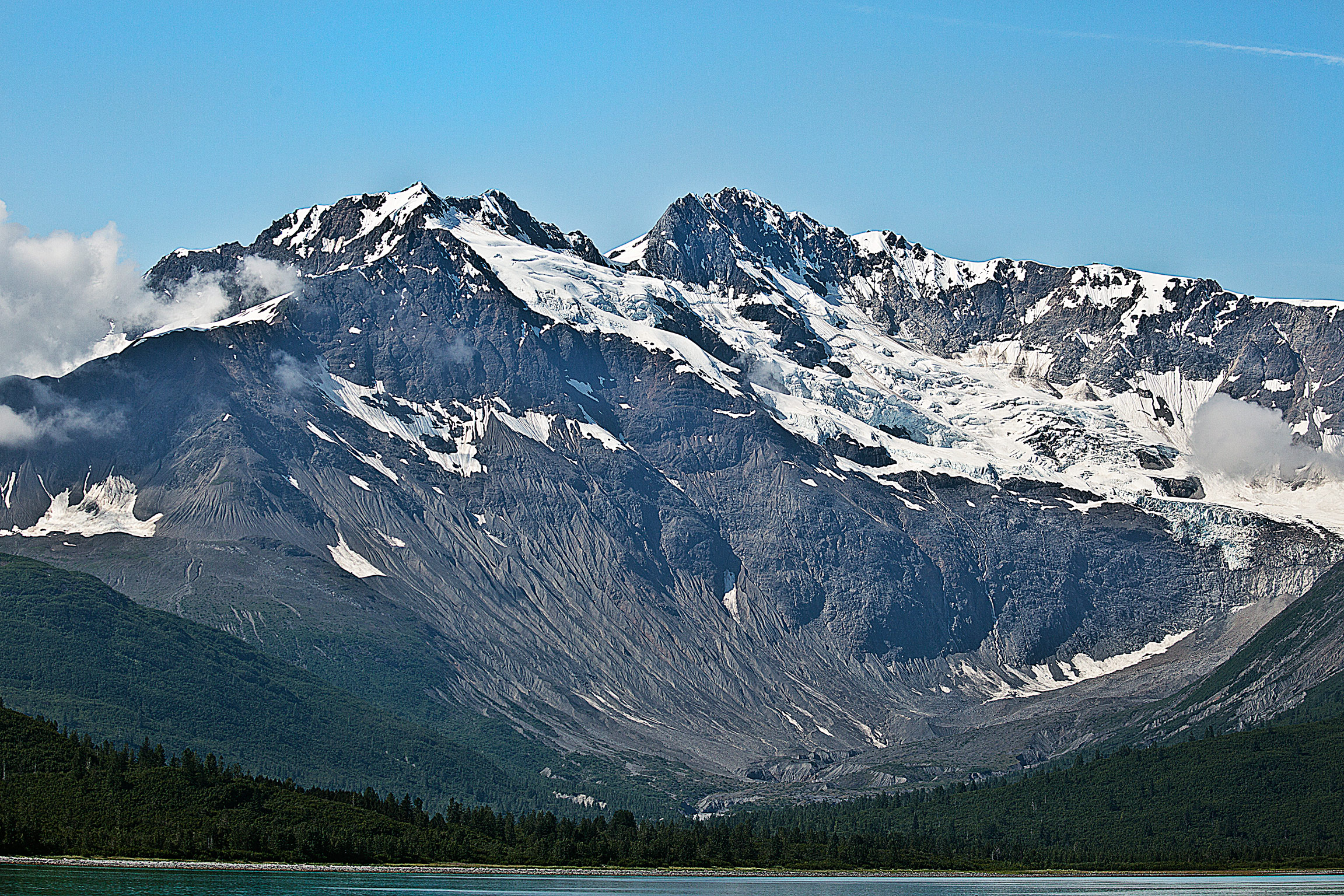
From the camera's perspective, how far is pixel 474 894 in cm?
19788

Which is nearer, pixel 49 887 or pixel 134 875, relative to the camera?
pixel 49 887

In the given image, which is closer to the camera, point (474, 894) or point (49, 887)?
point (49, 887)

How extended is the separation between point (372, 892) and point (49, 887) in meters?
35.6

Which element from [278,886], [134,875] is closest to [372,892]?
[278,886]

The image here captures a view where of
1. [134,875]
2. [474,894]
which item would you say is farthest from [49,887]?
[474,894]

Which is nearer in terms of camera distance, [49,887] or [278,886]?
[49,887]

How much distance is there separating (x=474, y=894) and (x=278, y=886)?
22.8m

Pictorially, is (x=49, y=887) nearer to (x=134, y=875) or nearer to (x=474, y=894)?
(x=134, y=875)

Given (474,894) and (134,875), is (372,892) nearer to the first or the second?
(474,894)

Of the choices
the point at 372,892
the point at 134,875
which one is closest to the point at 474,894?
the point at 372,892

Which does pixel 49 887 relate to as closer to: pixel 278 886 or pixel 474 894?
pixel 278 886

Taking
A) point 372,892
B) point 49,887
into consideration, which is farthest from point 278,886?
point 49,887

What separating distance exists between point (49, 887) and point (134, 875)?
26.0 meters

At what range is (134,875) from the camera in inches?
7539
